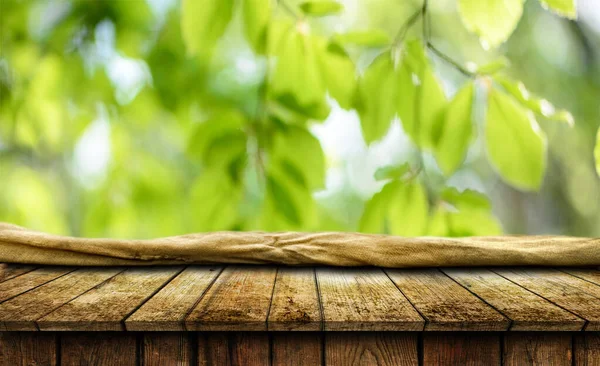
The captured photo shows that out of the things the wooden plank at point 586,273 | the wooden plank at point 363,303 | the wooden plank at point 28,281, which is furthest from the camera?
the wooden plank at point 586,273

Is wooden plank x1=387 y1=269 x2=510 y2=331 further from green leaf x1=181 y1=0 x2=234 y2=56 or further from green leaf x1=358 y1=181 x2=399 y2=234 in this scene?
green leaf x1=181 y1=0 x2=234 y2=56

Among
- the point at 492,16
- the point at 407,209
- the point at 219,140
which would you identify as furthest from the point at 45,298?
the point at 492,16

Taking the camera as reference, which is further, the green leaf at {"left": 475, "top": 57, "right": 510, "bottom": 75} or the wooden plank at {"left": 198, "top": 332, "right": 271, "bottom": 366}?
the green leaf at {"left": 475, "top": 57, "right": 510, "bottom": 75}

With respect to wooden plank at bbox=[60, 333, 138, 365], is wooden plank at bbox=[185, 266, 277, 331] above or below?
above

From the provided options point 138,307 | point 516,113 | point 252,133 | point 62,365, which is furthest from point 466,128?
point 62,365

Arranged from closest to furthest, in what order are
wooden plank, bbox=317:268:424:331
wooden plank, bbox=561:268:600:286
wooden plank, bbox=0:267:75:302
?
wooden plank, bbox=317:268:424:331, wooden plank, bbox=0:267:75:302, wooden plank, bbox=561:268:600:286

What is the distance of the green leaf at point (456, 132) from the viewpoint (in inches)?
41.4

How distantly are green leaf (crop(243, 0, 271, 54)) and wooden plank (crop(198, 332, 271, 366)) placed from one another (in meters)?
0.56

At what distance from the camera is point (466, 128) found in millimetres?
1065

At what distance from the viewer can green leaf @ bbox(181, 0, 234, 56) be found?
39.4 inches

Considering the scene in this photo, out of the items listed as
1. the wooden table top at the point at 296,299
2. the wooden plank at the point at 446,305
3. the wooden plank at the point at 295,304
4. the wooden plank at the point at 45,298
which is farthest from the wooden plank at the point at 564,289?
the wooden plank at the point at 45,298

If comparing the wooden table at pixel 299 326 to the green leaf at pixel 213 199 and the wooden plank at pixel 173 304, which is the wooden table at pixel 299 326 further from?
the green leaf at pixel 213 199

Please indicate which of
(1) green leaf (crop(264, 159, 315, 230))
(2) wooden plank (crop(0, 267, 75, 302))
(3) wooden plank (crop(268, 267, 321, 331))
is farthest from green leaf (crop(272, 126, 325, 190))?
(2) wooden plank (crop(0, 267, 75, 302))

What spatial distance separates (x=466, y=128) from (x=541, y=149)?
0.45 feet
